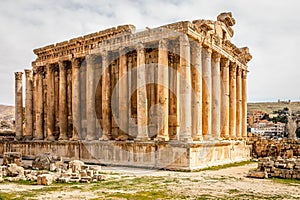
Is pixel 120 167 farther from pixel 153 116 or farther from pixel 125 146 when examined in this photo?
pixel 153 116

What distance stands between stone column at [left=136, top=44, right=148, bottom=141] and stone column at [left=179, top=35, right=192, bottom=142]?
2295 millimetres

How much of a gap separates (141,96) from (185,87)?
111 inches

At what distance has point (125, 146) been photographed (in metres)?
20.3

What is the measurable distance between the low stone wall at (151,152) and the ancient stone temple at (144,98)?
6cm

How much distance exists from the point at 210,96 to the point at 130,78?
17.5 ft

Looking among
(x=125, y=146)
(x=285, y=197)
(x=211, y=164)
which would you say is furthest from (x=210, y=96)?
(x=285, y=197)

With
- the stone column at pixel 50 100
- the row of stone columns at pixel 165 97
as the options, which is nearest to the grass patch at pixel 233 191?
the row of stone columns at pixel 165 97

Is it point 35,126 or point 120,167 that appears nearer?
point 120,167

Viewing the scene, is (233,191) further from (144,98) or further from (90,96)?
(90,96)

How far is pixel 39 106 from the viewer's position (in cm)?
2844

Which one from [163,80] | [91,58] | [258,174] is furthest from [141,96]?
[258,174]

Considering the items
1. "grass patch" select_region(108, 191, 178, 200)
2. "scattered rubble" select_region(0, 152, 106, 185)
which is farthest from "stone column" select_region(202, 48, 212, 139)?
"grass patch" select_region(108, 191, 178, 200)

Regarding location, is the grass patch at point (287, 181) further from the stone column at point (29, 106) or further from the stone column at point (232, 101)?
the stone column at point (29, 106)

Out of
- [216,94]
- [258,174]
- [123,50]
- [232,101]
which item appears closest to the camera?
[258,174]
